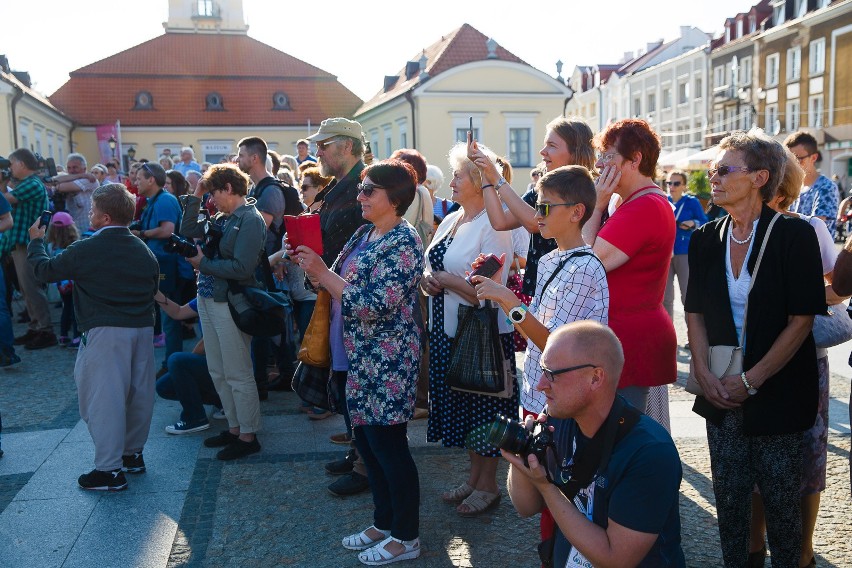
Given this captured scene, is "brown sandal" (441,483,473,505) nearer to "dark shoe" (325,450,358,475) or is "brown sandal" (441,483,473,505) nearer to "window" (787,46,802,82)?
"dark shoe" (325,450,358,475)

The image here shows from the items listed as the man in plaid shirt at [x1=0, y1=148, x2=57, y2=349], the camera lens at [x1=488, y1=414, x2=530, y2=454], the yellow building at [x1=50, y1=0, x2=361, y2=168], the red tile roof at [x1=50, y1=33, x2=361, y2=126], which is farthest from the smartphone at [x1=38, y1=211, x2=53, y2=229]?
the red tile roof at [x1=50, y1=33, x2=361, y2=126]

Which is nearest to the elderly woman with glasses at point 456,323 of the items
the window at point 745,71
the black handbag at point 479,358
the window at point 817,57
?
the black handbag at point 479,358

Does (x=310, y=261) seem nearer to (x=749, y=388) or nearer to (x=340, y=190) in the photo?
(x=340, y=190)

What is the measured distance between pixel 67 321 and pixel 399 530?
6929 millimetres

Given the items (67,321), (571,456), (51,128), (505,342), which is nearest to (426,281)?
(505,342)

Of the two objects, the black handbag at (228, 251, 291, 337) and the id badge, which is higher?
the black handbag at (228, 251, 291, 337)

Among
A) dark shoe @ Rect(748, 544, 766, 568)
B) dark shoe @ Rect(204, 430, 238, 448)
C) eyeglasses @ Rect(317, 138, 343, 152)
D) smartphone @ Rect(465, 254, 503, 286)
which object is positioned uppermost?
eyeglasses @ Rect(317, 138, 343, 152)

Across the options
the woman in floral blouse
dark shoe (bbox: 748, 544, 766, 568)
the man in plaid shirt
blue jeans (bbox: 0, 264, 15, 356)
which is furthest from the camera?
the man in plaid shirt

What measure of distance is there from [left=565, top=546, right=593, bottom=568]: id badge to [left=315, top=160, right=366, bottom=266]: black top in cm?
306

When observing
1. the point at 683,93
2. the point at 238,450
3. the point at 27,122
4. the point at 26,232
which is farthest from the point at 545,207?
the point at 683,93

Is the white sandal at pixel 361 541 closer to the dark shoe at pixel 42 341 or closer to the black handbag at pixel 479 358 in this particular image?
the black handbag at pixel 479 358

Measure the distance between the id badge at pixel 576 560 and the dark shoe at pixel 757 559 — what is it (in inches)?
63.3

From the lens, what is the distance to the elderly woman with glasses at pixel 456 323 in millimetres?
4141

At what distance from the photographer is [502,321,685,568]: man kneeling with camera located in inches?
83.0
